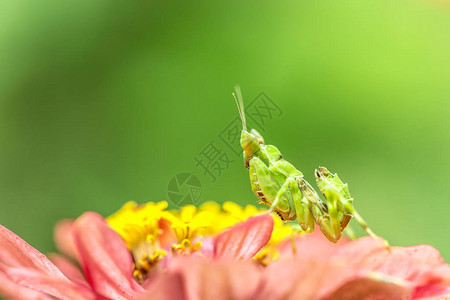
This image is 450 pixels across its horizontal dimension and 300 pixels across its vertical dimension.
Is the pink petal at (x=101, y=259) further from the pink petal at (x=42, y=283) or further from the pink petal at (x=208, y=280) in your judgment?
the pink petal at (x=208, y=280)

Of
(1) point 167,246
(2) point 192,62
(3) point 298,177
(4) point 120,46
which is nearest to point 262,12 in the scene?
(2) point 192,62

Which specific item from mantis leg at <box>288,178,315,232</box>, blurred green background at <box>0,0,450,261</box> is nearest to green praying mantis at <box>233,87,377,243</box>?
mantis leg at <box>288,178,315,232</box>

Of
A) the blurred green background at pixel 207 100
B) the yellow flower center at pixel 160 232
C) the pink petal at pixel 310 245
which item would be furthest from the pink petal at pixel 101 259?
the blurred green background at pixel 207 100

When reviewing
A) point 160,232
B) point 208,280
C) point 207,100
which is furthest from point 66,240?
point 207,100

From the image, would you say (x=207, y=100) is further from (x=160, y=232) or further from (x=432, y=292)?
(x=432, y=292)

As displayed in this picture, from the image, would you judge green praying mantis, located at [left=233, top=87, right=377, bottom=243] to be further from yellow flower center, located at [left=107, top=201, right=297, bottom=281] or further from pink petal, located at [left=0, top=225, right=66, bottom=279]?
pink petal, located at [left=0, top=225, right=66, bottom=279]

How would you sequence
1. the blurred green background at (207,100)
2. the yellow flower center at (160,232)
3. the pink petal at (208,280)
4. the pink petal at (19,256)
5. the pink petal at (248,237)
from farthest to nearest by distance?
the blurred green background at (207,100) < the yellow flower center at (160,232) < the pink petal at (248,237) < the pink petal at (19,256) < the pink petal at (208,280)

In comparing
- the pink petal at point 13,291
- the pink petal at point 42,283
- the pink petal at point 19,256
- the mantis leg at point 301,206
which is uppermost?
the mantis leg at point 301,206
